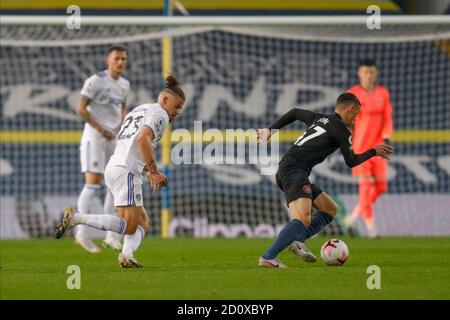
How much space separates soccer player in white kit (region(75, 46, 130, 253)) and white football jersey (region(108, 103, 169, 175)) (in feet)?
8.53

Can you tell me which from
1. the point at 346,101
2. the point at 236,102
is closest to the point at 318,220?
the point at 346,101

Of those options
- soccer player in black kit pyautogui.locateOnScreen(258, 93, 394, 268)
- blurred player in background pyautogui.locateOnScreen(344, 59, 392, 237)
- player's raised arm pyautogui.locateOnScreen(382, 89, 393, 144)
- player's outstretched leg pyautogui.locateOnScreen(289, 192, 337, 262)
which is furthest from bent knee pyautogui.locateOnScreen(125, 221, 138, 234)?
player's raised arm pyautogui.locateOnScreen(382, 89, 393, 144)

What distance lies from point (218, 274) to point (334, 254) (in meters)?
1.18

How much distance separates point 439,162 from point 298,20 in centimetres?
540

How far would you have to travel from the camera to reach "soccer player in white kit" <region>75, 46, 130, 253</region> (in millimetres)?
11273

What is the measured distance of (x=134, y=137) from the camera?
28.2 ft

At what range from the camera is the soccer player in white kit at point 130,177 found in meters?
8.49

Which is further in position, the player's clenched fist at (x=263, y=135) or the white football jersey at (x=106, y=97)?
the white football jersey at (x=106, y=97)

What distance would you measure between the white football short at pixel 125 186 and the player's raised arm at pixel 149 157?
434 millimetres

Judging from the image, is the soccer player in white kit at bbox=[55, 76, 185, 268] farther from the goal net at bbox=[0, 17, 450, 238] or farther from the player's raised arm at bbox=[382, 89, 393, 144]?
the goal net at bbox=[0, 17, 450, 238]

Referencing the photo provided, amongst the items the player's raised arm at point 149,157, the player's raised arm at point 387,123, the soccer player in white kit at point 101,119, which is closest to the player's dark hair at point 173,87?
the player's raised arm at point 149,157

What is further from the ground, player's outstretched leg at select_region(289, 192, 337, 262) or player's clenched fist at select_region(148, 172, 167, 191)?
player's clenched fist at select_region(148, 172, 167, 191)

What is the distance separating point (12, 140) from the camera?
1747cm

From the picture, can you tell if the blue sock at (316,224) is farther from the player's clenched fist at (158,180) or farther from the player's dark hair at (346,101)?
the player's clenched fist at (158,180)
